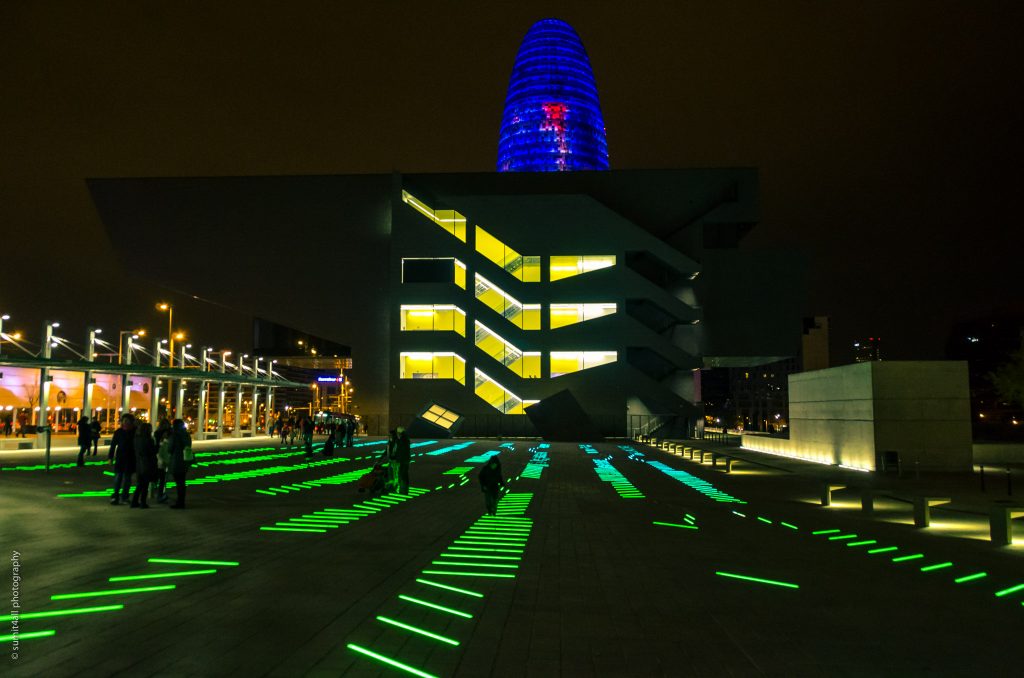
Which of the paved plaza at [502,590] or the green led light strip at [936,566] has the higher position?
the paved plaza at [502,590]

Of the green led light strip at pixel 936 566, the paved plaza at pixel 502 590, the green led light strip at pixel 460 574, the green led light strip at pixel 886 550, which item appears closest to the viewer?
the paved plaza at pixel 502 590

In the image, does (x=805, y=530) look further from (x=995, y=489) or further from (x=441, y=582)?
(x=995, y=489)

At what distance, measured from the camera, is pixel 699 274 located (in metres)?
63.5

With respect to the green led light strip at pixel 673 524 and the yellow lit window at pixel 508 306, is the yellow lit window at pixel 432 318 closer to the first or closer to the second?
the yellow lit window at pixel 508 306

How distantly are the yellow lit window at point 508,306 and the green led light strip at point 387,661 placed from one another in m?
54.3

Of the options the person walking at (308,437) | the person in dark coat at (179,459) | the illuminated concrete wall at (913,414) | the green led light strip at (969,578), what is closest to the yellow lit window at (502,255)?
the person walking at (308,437)

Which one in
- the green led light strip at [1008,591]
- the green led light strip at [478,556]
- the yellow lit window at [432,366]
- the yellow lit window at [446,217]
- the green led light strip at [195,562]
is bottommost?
the green led light strip at [1008,591]

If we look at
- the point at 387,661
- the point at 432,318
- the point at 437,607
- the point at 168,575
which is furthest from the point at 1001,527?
the point at 432,318

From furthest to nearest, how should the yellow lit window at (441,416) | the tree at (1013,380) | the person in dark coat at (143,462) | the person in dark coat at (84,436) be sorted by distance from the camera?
1. the yellow lit window at (441,416)
2. the tree at (1013,380)
3. the person in dark coat at (84,436)
4. the person in dark coat at (143,462)

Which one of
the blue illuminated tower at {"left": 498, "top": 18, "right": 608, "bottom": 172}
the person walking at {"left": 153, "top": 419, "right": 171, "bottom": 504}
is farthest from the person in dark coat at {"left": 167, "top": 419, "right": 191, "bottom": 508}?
the blue illuminated tower at {"left": 498, "top": 18, "right": 608, "bottom": 172}

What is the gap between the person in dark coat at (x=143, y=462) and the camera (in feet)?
46.8

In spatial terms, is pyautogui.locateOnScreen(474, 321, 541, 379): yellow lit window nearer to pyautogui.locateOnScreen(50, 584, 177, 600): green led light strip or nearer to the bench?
the bench

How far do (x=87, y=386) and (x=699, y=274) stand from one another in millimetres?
46346

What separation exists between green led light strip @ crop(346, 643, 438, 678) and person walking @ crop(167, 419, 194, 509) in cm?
1001
